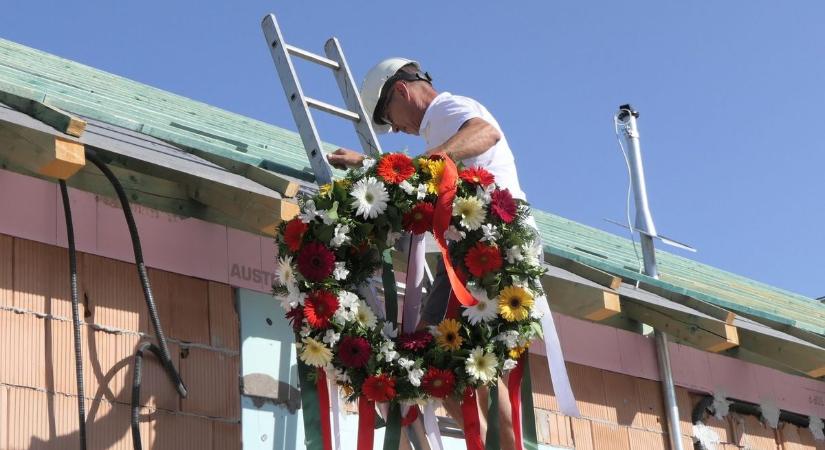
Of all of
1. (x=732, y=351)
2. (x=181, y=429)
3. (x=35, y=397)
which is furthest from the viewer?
(x=732, y=351)

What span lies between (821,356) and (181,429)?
417cm

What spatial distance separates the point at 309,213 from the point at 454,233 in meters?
0.56

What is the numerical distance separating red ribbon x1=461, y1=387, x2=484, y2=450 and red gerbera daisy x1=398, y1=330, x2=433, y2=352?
0.23m

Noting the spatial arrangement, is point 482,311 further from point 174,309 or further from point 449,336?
point 174,309

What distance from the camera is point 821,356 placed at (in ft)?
26.4

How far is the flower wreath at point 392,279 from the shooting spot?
503 centimetres

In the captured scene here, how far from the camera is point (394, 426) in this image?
5137 millimetres

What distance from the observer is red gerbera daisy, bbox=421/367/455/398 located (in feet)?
16.4

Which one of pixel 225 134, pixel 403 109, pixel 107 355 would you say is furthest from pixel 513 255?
pixel 225 134

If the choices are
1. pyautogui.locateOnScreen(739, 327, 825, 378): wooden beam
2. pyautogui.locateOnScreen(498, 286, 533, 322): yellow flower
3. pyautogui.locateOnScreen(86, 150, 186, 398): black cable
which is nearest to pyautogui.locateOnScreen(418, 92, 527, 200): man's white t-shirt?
pyautogui.locateOnScreen(498, 286, 533, 322): yellow flower

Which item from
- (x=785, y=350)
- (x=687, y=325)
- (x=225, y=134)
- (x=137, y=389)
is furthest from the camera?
(x=225, y=134)

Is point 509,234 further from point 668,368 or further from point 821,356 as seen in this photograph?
point 821,356

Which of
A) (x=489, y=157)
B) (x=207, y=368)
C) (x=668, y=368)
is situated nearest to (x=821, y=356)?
(x=668, y=368)

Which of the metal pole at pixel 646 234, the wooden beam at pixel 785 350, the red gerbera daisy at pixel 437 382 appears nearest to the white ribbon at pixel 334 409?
the red gerbera daisy at pixel 437 382
